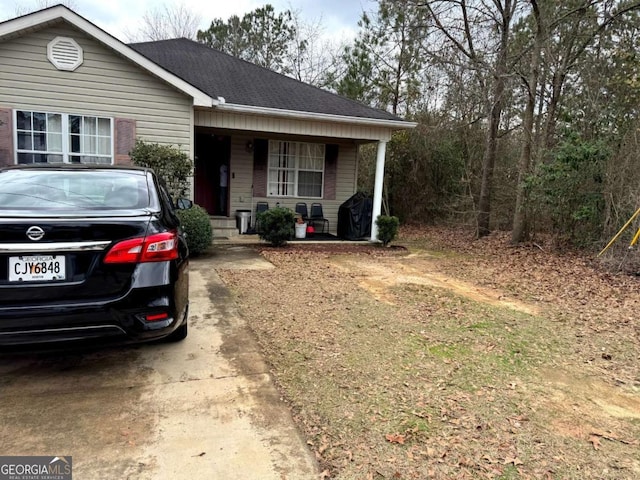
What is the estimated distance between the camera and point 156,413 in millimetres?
2686

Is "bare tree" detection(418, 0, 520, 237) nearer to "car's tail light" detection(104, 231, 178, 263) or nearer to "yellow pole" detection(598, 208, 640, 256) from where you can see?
"yellow pole" detection(598, 208, 640, 256)

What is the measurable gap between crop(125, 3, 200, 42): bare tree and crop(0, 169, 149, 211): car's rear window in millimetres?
24393

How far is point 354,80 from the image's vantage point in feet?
59.6

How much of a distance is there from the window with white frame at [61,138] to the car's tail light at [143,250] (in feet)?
21.3

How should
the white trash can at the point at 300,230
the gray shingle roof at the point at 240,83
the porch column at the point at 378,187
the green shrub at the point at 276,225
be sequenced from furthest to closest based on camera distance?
the white trash can at the point at 300,230 < the porch column at the point at 378,187 < the gray shingle roof at the point at 240,83 < the green shrub at the point at 276,225

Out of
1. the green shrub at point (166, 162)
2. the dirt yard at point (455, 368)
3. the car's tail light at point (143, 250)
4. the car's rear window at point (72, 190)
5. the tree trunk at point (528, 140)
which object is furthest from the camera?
the tree trunk at point (528, 140)

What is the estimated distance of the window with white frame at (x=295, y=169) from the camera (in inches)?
467

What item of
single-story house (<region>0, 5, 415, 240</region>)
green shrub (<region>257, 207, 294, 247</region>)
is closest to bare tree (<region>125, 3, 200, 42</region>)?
single-story house (<region>0, 5, 415, 240</region>)

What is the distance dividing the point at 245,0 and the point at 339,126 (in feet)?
51.9

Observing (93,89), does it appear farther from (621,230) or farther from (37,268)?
(621,230)

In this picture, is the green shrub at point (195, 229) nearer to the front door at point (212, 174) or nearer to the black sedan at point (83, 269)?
the front door at point (212, 174)

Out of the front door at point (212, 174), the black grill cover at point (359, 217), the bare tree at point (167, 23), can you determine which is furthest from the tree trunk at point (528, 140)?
the bare tree at point (167, 23)

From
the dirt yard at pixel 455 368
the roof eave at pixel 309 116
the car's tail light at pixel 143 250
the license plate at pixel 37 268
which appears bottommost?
the dirt yard at pixel 455 368

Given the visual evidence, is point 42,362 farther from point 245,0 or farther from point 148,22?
point 148,22
